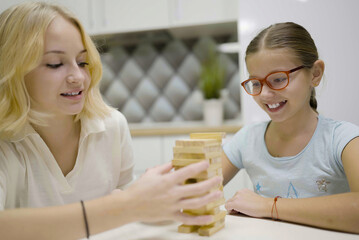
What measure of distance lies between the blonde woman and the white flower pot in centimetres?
143

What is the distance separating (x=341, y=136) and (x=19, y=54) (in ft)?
3.60

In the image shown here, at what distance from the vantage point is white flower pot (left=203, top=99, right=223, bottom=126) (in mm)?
2723

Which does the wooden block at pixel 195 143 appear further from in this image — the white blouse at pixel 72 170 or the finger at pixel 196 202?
the white blouse at pixel 72 170

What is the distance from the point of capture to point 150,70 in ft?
10.5

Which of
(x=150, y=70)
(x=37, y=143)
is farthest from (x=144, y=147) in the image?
(x=37, y=143)

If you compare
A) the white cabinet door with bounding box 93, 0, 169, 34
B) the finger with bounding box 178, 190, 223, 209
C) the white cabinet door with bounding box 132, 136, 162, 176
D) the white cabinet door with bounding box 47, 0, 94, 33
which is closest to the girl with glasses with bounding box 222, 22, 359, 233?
the finger with bounding box 178, 190, 223, 209

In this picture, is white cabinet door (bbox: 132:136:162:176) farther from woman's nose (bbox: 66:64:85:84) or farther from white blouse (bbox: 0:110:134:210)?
woman's nose (bbox: 66:64:85:84)

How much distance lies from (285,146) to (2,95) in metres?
1.04

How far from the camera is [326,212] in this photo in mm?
817

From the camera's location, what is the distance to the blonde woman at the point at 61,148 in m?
0.72

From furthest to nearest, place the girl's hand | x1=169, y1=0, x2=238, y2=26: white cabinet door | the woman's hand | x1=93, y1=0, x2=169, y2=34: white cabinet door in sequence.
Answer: x1=93, y1=0, x2=169, y2=34: white cabinet door
x1=169, y1=0, x2=238, y2=26: white cabinet door
the girl's hand
the woman's hand

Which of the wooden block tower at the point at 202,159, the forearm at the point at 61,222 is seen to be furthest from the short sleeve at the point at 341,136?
the forearm at the point at 61,222

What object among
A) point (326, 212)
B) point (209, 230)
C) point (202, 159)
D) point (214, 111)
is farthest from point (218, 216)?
point (214, 111)

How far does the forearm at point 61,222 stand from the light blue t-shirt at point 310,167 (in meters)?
0.65
